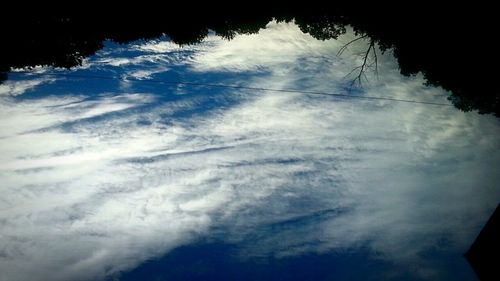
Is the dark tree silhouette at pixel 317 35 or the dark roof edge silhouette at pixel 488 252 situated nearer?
the dark tree silhouette at pixel 317 35

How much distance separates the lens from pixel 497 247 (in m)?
7.33

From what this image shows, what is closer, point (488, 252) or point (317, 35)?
point (317, 35)

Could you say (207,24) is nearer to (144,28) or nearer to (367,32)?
(144,28)

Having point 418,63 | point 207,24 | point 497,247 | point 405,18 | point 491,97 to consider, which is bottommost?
point 497,247

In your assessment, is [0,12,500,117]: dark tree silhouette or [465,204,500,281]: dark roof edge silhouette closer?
[0,12,500,117]: dark tree silhouette

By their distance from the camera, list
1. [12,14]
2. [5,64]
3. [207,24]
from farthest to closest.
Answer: [207,24]
[5,64]
[12,14]

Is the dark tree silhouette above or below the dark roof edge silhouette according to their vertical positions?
above

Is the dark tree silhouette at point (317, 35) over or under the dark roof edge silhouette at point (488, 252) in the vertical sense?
over

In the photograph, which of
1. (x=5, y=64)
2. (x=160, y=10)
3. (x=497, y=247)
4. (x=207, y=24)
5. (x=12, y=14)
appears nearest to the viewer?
(x=12, y=14)

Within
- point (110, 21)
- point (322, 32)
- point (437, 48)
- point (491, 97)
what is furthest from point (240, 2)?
point (491, 97)

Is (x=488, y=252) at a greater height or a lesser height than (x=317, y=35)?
lesser

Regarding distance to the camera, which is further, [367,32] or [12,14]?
[367,32]

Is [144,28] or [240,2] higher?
[240,2]

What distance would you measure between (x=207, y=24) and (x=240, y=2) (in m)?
0.88
